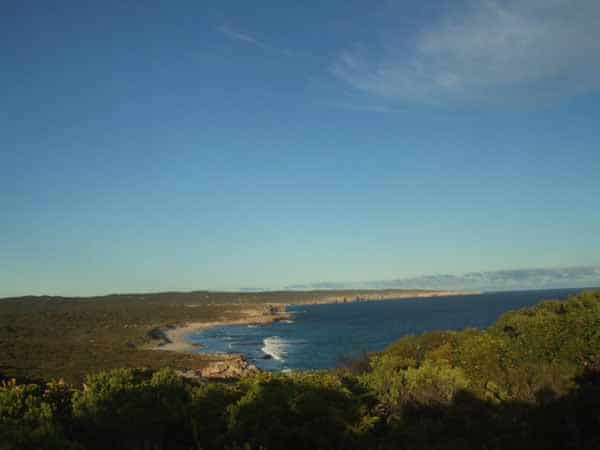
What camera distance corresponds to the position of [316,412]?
1377cm

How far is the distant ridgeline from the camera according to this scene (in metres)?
12.4

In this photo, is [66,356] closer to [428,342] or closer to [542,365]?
[428,342]

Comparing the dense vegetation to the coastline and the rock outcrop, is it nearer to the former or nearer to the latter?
the coastline

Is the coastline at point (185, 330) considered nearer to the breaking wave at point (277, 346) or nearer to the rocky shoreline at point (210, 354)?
the rocky shoreline at point (210, 354)

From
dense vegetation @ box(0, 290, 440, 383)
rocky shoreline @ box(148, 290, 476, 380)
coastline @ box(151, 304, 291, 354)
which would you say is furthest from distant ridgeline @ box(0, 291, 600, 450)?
coastline @ box(151, 304, 291, 354)

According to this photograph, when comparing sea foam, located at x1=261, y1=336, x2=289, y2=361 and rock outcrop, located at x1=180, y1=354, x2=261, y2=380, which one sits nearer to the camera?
rock outcrop, located at x1=180, y1=354, x2=261, y2=380

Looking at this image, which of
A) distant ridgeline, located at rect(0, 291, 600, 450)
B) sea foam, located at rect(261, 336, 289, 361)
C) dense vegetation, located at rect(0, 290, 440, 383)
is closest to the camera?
distant ridgeline, located at rect(0, 291, 600, 450)

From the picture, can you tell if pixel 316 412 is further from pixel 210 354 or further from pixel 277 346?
pixel 277 346

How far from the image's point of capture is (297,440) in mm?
13156

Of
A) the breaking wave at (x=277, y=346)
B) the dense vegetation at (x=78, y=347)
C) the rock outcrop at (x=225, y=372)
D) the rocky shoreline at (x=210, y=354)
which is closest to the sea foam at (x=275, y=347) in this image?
the breaking wave at (x=277, y=346)

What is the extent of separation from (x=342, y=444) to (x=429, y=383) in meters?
6.10

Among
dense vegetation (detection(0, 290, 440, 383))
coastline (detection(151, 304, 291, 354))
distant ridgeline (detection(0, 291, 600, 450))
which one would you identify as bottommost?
coastline (detection(151, 304, 291, 354))

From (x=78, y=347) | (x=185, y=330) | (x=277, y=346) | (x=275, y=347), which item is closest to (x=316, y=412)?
(x=78, y=347)

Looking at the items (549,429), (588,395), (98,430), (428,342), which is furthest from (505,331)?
(98,430)
